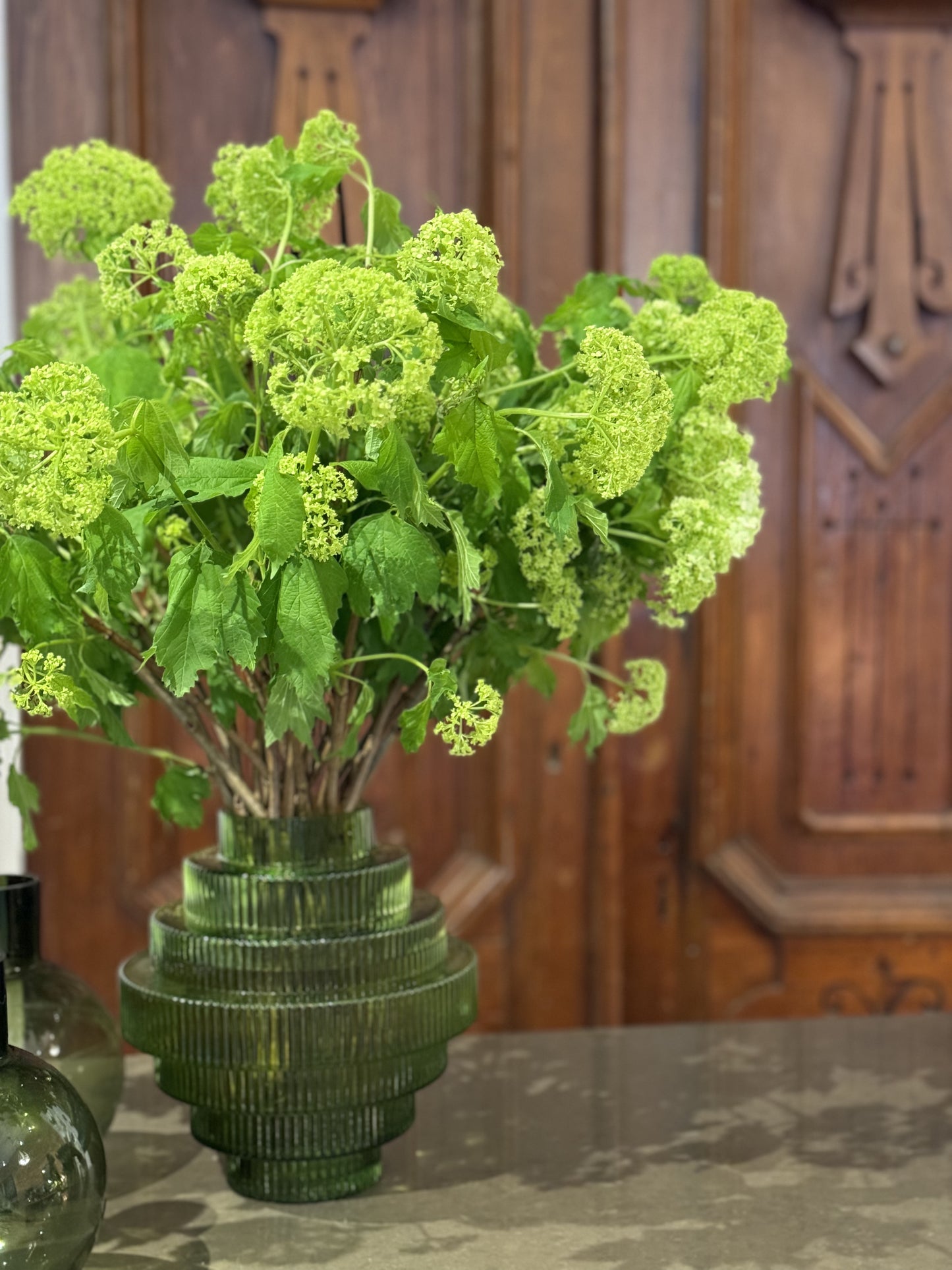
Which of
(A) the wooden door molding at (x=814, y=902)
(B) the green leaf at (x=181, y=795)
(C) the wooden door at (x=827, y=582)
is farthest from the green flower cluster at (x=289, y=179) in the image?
(A) the wooden door molding at (x=814, y=902)

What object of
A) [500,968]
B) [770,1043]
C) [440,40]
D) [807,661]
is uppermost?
[440,40]

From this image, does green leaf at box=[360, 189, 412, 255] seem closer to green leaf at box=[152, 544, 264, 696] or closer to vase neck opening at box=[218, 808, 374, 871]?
green leaf at box=[152, 544, 264, 696]

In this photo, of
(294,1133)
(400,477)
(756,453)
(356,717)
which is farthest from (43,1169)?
(756,453)

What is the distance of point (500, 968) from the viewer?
6.66 feet

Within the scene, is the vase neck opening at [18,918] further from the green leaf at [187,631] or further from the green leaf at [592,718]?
the green leaf at [592,718]

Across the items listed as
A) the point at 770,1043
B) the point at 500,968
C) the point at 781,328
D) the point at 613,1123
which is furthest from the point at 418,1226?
the point at 500,968

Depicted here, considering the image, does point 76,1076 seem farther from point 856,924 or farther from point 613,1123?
point 856,924

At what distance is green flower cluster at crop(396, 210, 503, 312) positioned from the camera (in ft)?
2.29

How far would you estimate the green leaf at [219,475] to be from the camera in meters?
0.72

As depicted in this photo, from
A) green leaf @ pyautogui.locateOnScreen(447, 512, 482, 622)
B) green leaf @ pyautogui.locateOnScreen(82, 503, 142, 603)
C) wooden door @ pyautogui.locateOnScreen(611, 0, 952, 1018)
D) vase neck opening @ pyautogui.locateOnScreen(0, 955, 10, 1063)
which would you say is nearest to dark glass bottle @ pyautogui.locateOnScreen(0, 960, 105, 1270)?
vase neck opening @ pyautogui.locateOnScreen(0, 955, 10, 1063)

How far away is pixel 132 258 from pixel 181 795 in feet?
1.09

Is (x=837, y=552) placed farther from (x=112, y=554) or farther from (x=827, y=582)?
(x=112, y=554)

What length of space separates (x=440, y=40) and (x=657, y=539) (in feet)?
4.43

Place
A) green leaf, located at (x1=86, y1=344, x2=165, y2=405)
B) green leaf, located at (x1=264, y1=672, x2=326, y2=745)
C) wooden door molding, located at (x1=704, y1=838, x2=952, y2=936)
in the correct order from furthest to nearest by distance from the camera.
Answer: wooden door molding, located at (x1=704, y1=838, x2=952, y2=936) < green leaf, located at (x1=86, y1=344, x2=165, y2=405) < green leaf, located at (x1=264, y1=672, x2=326, y2=745)
